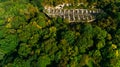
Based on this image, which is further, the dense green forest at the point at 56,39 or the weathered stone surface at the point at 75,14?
the weathered stone surface at the point at 75,14

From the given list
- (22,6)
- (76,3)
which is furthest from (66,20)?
(22,6)

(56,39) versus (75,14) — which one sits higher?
(75,14)

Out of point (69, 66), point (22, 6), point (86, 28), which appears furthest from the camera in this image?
point (22, 6)

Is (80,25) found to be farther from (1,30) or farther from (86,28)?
(1,30)

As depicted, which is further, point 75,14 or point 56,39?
point 75,14

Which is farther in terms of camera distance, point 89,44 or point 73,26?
point 73,26

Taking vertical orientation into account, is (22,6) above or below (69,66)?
above

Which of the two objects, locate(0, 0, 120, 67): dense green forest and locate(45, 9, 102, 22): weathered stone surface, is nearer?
locate(0, 0, 120, 67): dense green forest

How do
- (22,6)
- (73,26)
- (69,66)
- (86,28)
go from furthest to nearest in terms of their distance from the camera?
1. (22,6)
2. (73,26)
3. (86,28)
4. (69,66)
